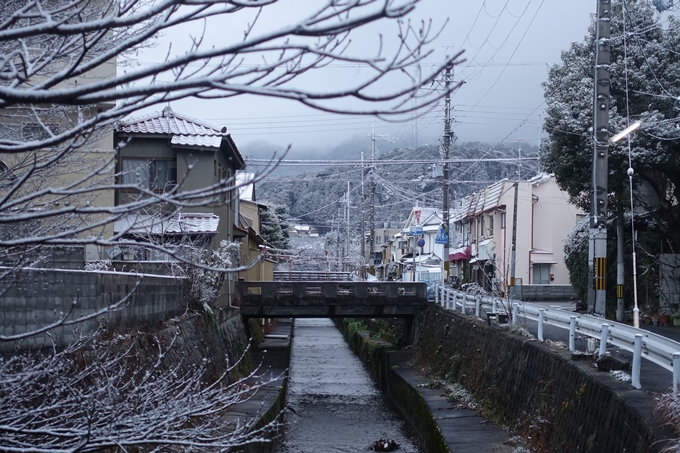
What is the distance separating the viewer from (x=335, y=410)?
864 inches

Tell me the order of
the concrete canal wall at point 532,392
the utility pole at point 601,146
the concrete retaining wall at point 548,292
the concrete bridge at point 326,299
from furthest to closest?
1. the concrete retaining wall at point 548,292
2. the concrete bridge at point 326,299
3. the utility pole at point 601,146
4. the concrete canal wall at point 532,392

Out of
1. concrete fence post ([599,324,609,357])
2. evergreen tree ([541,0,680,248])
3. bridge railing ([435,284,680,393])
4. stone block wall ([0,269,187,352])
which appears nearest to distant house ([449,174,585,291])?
evergreen tree ([541,0,680,248])

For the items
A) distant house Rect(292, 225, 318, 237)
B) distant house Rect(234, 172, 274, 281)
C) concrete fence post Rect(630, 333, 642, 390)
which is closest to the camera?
concrete fence post Rect(630, 333, 642, 390)

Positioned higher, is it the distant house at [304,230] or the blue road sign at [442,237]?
the distant house at [304,230]

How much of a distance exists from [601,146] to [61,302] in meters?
10.4

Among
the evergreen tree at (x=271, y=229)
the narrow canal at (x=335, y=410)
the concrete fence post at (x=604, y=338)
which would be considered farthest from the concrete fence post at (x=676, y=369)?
the evergreen tree at (x=271, y=229)

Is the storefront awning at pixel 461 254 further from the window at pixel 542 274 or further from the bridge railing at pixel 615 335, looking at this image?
the bridge railing at pixel 615 335

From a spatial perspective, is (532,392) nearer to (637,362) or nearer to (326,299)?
(637,362)

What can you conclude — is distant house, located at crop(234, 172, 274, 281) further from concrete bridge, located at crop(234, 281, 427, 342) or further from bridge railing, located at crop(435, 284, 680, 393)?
bridge railing, located at crop(435, 284, 680, 393)

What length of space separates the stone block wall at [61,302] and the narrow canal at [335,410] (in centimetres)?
690

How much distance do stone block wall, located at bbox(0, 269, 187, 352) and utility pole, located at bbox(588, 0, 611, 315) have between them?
8618mm

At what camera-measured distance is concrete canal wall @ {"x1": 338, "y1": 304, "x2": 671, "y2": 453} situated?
779 cm

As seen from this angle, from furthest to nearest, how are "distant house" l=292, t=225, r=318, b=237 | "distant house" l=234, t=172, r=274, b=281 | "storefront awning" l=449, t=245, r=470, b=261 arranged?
"distant house" l=292, t=225, r=318, b=237 → "storefront awning" l=449, t=245, r=470, b=261 → "distant house" l=234, t=172, r=274, b=281

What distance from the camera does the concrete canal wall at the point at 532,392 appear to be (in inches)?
307
